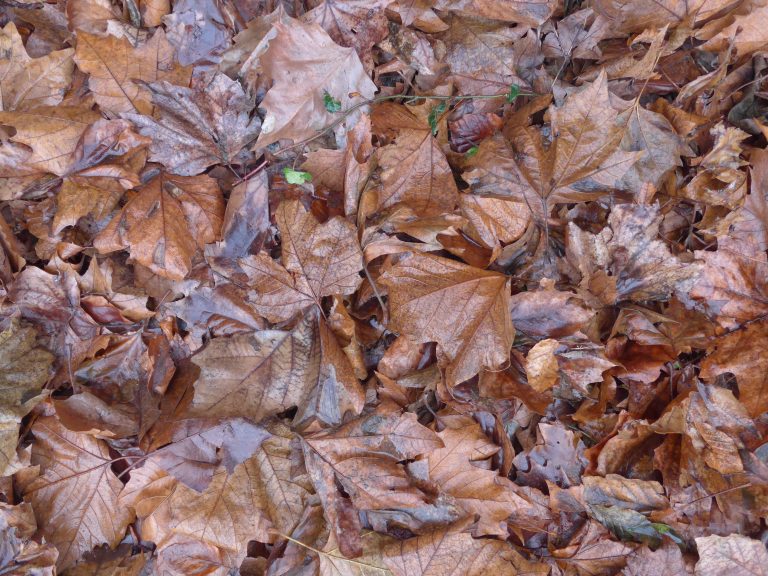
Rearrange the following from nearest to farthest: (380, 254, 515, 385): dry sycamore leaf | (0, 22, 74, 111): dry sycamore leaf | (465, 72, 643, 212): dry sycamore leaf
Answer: (380, 254, 515, 385): dry sycamore leaf → (465, 72, 643, 212): dry sycamore leaf → (0, 22, 74, 111): dry sycamore leaf

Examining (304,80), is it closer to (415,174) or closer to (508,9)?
(415,174)

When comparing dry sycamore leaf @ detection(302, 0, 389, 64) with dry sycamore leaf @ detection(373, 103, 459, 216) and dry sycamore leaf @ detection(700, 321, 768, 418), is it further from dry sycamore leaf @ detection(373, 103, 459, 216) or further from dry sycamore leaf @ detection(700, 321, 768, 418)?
dry sycamore leaf @ detection(700, 321, 768, 418)

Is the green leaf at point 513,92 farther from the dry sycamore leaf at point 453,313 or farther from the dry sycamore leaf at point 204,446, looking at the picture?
the dry sycamore leaf at point 204,446

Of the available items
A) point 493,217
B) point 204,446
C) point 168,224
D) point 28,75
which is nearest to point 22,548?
point 204,446

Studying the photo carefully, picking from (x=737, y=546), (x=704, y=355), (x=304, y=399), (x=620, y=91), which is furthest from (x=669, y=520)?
(x=620, y=91)

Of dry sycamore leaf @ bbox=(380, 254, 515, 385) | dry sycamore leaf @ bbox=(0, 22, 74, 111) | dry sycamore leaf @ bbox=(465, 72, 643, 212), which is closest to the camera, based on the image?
dry sycamore leaf @ bbox=(380, 254, 515, 385)

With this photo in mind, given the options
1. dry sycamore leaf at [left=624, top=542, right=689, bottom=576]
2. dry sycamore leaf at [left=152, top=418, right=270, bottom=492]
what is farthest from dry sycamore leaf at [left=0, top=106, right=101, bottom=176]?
dry sycamore leaf at [left=624, top=542, right=689, bottom=576]

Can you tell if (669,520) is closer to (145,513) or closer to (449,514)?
(449,514)
